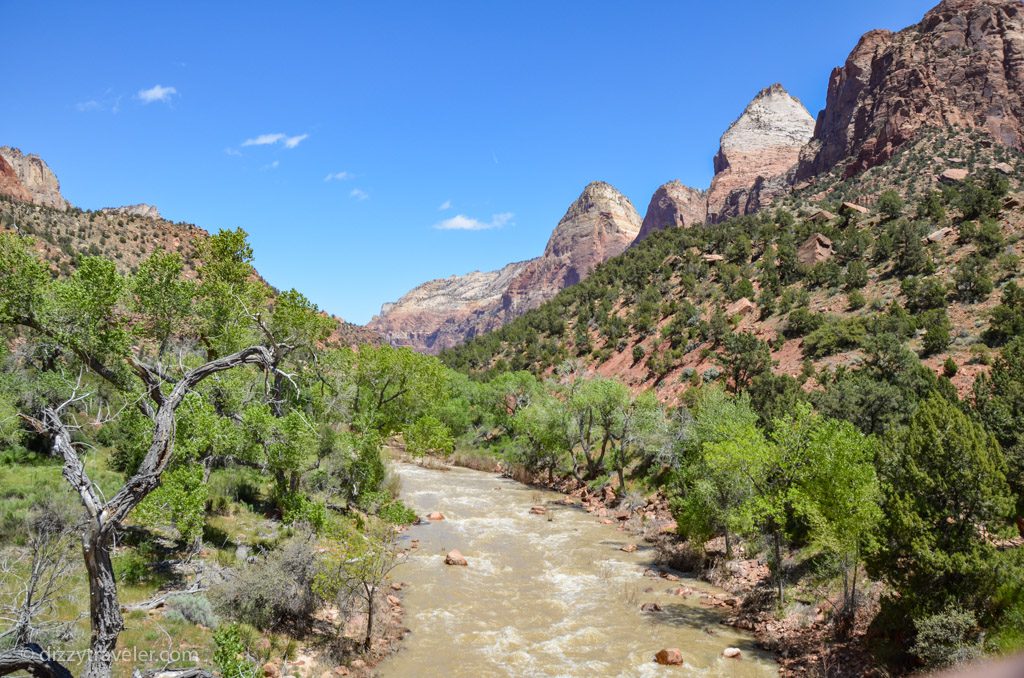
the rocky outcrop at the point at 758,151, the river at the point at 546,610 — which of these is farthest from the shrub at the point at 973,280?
the rocky outcrop at the point at 758,151

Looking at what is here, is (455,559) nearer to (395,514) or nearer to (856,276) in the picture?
(395,514)

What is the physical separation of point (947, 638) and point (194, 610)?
16052 mm

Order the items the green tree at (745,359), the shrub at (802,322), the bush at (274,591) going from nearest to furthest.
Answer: the bush at (274,591), the green tree at (745,359), the shrub at (802,322)

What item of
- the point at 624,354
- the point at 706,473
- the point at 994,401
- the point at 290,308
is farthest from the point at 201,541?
the point at 624,354

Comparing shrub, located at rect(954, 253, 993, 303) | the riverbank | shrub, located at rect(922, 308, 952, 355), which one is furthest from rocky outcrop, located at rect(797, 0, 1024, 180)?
the riverbank

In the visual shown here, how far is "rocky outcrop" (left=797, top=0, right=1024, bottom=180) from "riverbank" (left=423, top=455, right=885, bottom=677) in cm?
7286

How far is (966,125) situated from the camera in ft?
245

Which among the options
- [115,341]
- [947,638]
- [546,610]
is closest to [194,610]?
[115,341]

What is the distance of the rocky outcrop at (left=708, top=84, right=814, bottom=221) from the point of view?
4904 inches

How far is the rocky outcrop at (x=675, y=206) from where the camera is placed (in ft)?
517

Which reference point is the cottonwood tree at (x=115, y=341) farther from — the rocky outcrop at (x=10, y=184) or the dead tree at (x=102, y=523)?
the rocky outcrop at (x=10, y=184)

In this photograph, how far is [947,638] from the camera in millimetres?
11273

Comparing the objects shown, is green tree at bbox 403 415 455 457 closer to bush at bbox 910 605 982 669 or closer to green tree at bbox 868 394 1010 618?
green tree at bbox 868 394 1010 618

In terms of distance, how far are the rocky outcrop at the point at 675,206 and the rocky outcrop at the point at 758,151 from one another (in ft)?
45.4
